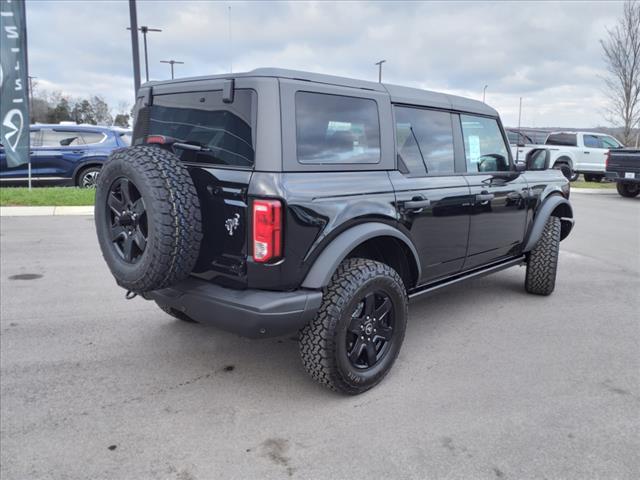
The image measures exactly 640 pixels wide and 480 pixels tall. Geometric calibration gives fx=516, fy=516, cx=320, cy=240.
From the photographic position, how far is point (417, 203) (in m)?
3.53

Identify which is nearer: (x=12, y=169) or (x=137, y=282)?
(x=137, y=282)

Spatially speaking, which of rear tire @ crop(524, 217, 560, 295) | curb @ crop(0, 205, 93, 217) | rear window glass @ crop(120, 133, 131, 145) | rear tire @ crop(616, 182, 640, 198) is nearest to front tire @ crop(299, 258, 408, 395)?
rear tire @ crop(524, 217, 560, 295)

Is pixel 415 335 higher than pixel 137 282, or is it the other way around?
pixel 137 282

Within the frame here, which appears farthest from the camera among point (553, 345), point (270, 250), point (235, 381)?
point (553, 345)

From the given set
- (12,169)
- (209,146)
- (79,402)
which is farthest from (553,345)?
(12,169)

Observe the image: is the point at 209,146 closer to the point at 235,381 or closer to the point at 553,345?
the point at 235,381

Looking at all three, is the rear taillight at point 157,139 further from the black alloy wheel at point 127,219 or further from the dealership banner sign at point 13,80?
the dealership banner sign at point 13,80

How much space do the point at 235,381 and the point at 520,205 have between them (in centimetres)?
301

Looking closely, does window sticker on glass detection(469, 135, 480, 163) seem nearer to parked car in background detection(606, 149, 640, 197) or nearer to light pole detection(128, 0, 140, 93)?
light pole detection(128, 0, 140, 93)

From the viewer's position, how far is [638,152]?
1434 centimetres

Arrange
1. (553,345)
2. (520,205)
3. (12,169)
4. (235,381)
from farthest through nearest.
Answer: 1. (12,169)
2. (520,205)
3. (553,345)
4. (235,381)

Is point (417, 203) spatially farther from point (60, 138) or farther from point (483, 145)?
point (60, 138)

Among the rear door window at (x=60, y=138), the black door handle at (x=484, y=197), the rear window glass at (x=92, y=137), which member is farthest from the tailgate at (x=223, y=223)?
the rear door window at (x=60, y=138)

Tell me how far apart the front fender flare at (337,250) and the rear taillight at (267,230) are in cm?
25
